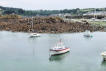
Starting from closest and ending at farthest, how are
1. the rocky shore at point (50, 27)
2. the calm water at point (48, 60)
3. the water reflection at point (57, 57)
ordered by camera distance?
the calm water at point (48, 60) < the water reflection at point (57, 57) < the rocky shore at point (50, 27)

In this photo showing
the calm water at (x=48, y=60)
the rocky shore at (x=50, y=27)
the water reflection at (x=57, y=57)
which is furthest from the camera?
the rocky shore at (x=50, y=27)

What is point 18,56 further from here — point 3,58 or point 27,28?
point 27,28

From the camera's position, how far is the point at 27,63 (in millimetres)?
22234

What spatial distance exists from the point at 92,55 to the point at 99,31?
86.7 ft

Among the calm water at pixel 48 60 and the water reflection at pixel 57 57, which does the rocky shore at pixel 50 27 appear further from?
the water reflection at pixel 57 57

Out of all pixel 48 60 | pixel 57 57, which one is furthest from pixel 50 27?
pixel 48 60

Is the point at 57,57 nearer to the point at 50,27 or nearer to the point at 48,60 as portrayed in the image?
the point at 48,60

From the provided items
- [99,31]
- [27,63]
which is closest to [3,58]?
[27,63]

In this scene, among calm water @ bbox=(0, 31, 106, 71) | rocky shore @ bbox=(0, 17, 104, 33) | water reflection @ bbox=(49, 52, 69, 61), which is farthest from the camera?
rocky shore @ bbox=(0, 17, 104, 33)

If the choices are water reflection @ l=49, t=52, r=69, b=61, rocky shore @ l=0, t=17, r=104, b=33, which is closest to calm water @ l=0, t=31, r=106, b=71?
water reflection @ l=49, t=52, r=69, b=61

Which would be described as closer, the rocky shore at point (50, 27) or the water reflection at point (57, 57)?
the water reflection at point (57, 57)

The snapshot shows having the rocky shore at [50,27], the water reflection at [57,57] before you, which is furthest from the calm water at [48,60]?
the rocky shore at [50,27]

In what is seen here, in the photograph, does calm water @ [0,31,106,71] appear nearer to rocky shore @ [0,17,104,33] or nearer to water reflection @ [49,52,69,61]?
water reflection @ [49,52,69,61]

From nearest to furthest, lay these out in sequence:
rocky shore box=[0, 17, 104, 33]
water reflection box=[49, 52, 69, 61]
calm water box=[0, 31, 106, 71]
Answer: calm water box=[0, 31, 106, 71]
water reflection box=[49, 52, 69, 61]
rocky shore box=[0, 17, 104, 33]
